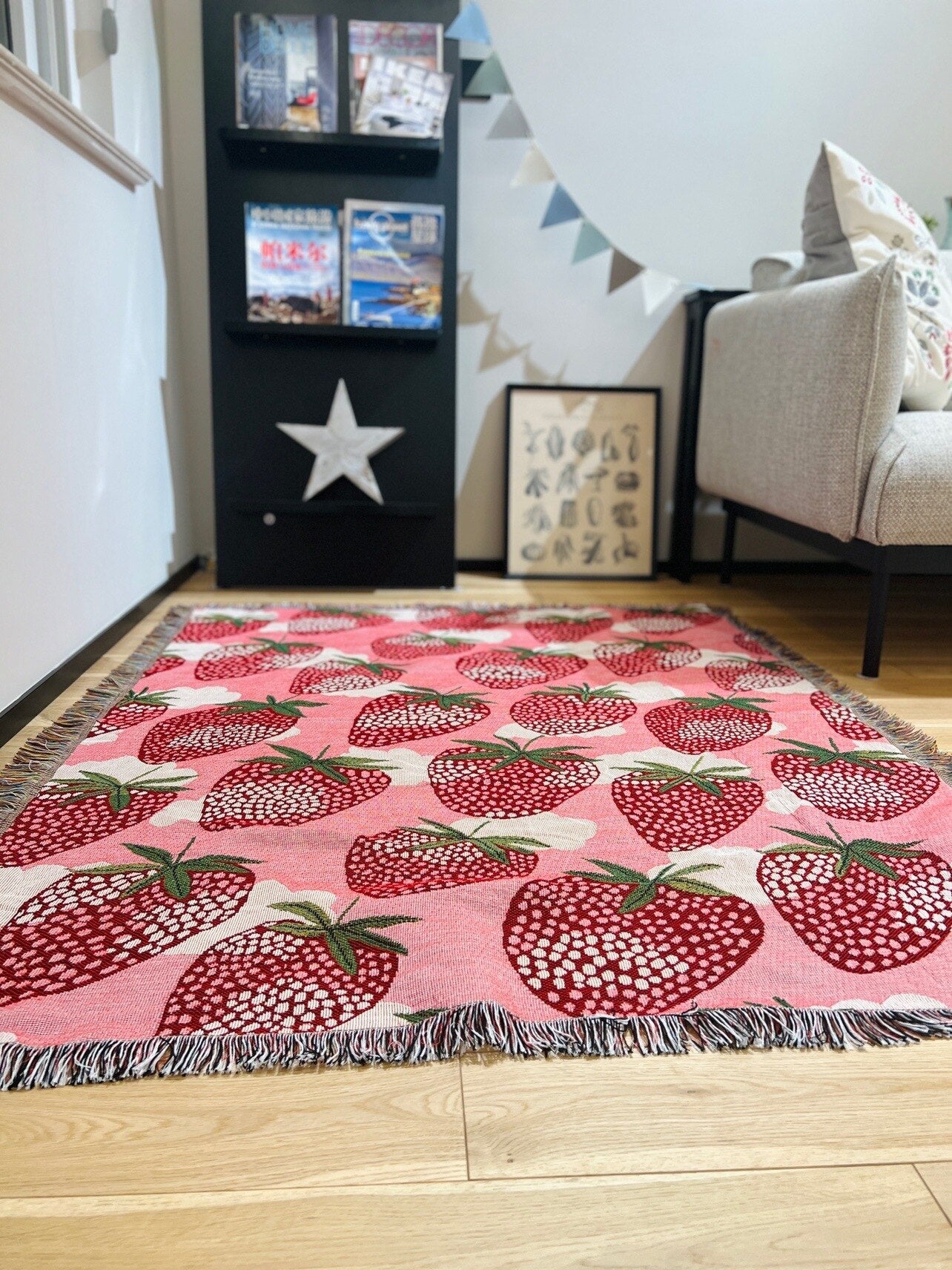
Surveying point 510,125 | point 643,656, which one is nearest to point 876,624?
point 643,656

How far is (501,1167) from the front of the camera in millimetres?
647

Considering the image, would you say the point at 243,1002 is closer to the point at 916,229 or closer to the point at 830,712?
the point at 830,712

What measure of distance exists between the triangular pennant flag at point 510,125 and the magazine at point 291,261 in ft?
1.52

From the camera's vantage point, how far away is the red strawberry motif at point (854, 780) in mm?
1163

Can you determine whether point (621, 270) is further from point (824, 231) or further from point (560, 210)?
point (824, 231)

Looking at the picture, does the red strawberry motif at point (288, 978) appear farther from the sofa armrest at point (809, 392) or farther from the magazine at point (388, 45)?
the magazine at point (388, 45)

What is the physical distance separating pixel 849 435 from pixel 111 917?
1321 millimetres

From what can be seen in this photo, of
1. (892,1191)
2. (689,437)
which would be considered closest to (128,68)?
(689,437)

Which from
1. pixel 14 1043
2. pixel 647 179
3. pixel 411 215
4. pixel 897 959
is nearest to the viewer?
pixel 14 1043

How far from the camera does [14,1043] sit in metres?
0.74

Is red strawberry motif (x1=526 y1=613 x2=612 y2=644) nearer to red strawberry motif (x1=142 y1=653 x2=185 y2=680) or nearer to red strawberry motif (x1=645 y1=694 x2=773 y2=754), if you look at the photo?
red strawberry motif (x1=645 y1=694 x2=773 y2=754)

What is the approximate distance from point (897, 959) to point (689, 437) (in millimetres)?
1769

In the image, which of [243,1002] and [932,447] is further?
[932,447]

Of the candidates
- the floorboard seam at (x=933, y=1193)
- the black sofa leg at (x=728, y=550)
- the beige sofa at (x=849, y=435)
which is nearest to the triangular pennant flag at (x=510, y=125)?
the beige sofa at (x=849, y=435)
